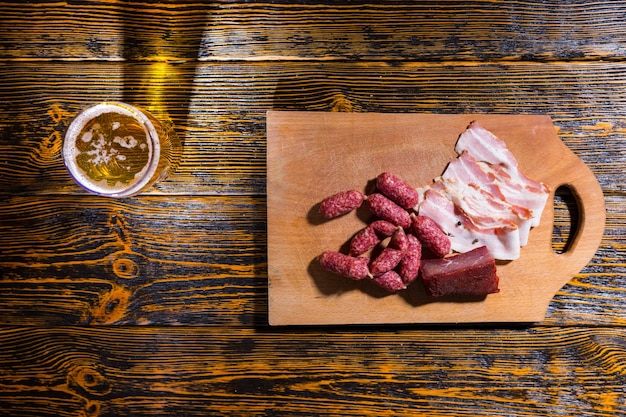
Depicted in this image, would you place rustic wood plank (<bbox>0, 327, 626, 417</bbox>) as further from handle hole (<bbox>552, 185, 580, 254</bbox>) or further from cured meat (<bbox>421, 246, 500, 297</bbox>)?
handle hole (<bbox>552, 185, 580, 254</bbox>)

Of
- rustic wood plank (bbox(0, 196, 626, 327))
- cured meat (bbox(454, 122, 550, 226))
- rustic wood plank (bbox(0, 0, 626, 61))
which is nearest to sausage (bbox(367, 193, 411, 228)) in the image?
cured meat (bbox(454, 122, 550, 226))

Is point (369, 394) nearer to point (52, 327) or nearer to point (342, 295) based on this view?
point (342, 295)

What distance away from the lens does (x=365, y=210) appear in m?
1.79

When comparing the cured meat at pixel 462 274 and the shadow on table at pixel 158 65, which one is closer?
the cured meat at pixel 462 274

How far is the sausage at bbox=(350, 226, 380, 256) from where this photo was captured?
171cm

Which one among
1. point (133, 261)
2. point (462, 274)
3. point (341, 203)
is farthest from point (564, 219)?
point (133, 261)

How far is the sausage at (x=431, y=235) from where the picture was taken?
1.71 meters

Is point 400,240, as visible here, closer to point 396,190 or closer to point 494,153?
point 396,190

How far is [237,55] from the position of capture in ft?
6.16

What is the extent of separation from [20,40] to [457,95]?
1.80 m

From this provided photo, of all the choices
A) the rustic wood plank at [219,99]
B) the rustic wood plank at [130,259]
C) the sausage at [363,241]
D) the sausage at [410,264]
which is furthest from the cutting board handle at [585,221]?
the rustic wood plank at [130,259]

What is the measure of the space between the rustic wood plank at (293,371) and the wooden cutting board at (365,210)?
0.14 metres

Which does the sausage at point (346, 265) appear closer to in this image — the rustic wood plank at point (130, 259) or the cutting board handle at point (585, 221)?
the rustic wood plank at point (130, 259)

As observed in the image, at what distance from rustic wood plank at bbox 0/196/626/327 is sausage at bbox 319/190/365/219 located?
293 mm
